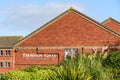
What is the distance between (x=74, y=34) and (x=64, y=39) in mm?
1370

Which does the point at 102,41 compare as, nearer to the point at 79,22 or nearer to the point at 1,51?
the point at 79,22

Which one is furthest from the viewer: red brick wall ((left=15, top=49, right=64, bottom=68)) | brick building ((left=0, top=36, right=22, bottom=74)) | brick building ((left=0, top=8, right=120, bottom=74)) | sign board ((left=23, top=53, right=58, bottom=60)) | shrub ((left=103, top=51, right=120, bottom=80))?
brick building ((left=0, top=36, right=22, bottom=74))

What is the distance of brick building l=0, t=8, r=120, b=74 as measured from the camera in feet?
176

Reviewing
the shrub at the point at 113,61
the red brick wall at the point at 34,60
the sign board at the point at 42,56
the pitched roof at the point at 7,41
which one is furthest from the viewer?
the pitched roof at the point at 7,41

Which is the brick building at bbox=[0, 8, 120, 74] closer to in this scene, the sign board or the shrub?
the sign board

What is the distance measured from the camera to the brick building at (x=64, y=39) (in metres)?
53.7

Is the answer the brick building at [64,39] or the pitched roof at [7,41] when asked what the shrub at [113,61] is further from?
the pitched roof at [7,41]

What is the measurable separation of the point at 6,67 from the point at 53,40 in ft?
158

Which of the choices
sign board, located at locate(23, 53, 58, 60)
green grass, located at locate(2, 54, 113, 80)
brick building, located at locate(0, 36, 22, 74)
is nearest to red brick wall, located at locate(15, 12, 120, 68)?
sign board, located at locate(23, 53, 58, 60)

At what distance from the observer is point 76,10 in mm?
53906

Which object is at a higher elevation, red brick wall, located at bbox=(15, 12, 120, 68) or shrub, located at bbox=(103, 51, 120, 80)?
red brick wall, located at bbox=(15, 12, 120, 68)

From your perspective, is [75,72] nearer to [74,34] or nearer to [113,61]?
[113,61]

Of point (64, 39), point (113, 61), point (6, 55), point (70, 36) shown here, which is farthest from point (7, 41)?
point (113, 61)

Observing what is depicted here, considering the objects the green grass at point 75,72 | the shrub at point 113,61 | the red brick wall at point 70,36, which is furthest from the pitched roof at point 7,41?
the green grass at point 75,72
